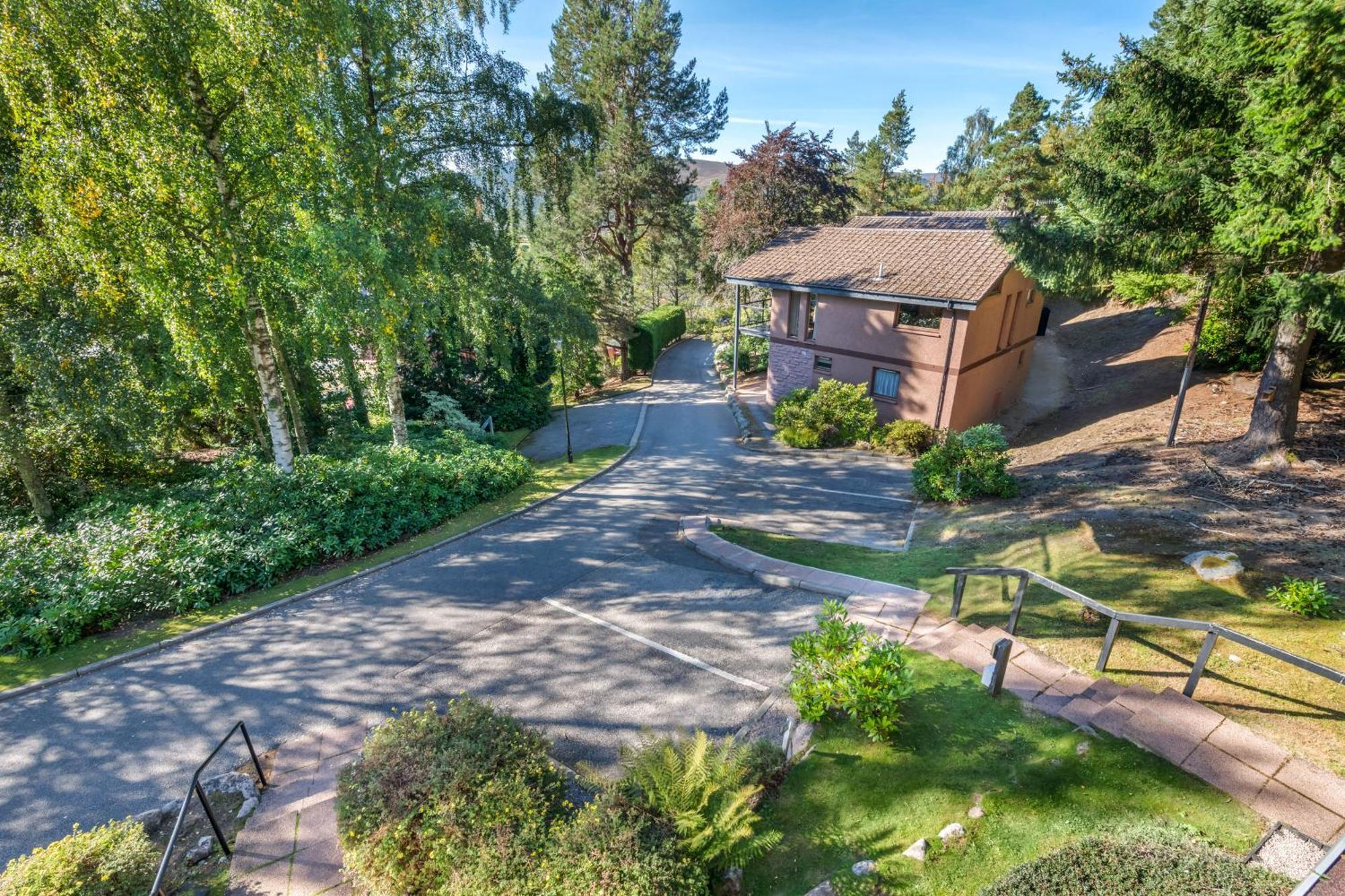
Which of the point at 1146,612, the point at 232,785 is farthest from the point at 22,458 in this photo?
the point at 1146,612

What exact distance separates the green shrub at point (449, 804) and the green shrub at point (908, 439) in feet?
52.4

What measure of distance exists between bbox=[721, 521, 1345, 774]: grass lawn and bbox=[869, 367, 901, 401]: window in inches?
398

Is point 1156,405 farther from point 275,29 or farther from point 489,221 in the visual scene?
point 275,29

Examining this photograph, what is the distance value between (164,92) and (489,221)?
6900 mm

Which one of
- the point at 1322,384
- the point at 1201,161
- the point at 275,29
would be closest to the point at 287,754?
the point at 275,29

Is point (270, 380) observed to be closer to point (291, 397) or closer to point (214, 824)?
point (291, 397)

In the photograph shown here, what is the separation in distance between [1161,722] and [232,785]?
9.94 metres

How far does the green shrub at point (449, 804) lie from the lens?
4867 mm

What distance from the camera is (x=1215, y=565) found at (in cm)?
814

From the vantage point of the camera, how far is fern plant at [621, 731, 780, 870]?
4.64m

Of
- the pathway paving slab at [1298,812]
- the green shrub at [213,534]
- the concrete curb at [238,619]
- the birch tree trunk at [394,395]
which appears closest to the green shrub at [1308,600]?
the pathway paving slab at [1298,812]

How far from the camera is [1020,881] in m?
4.00

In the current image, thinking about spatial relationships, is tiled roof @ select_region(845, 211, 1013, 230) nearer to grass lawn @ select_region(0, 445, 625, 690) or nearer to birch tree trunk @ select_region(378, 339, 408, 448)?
grass lawn @ select_region(0, 445, 625, 690)

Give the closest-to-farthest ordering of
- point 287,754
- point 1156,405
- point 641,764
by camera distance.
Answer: point 641,764, point 287,754, point 1156,405
